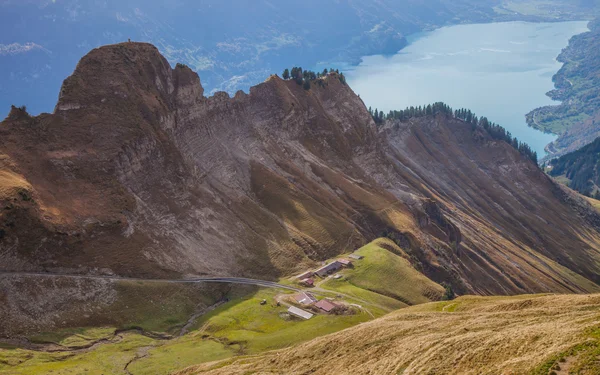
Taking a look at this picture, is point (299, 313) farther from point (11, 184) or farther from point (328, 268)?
point (11, 184)

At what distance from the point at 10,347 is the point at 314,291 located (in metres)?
57.9

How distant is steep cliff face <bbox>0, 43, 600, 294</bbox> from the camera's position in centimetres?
9788

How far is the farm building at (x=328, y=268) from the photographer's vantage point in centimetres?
12100

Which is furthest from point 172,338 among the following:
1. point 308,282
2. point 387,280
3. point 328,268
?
point 387,280

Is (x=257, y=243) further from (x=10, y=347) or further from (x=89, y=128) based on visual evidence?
(x=10, y=347)

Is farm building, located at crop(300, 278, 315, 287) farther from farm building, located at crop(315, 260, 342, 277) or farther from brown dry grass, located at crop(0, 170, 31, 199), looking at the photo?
brown dry grass, located at crop(0, 170, 31, 199)

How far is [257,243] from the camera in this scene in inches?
4852

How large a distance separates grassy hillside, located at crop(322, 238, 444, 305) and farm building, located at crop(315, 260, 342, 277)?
9.26 feet

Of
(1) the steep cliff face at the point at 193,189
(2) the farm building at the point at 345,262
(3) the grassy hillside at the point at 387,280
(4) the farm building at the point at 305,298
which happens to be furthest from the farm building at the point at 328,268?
(4) the farm building at the point at 305,298

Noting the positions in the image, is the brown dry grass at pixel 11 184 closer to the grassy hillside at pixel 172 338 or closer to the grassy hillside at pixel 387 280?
the grassy hillside at pixel 172 338

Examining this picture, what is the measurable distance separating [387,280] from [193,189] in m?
51.2

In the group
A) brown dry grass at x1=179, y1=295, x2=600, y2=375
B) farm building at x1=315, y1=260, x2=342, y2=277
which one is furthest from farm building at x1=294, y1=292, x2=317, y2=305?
→ brown dry grass at x1=179, y1=295, x2=600, y2=375

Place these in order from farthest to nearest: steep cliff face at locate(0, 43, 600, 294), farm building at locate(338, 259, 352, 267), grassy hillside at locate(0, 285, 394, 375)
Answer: farm building at locate(338, 259, 352, 267), steep cliff face at locate(0, 43, 600, 294), grassy hillside at locate(0, 285, 394, 375)

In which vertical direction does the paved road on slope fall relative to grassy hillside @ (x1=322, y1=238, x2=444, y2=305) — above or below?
above
